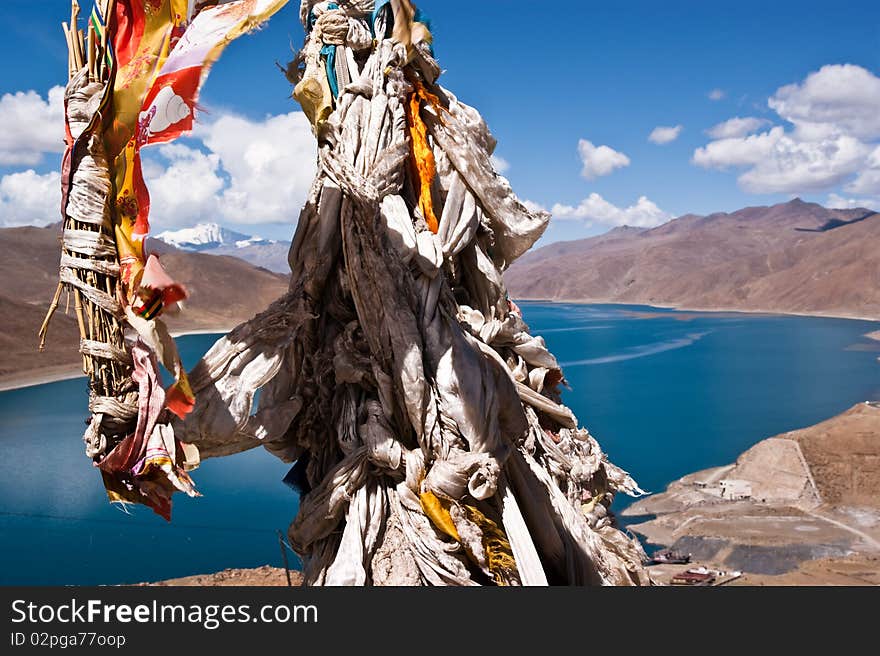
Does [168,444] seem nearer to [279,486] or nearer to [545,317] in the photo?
[279,486]

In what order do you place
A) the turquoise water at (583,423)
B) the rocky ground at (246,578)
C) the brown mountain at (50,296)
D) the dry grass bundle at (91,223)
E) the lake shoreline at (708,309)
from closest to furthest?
the dry grass bundle at (91,223), the rocky ground at (246,578), the turquoise water at (583,423), the brown mountain at (50,296), the lake shoreline at (708,309)

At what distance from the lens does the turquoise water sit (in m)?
17.8

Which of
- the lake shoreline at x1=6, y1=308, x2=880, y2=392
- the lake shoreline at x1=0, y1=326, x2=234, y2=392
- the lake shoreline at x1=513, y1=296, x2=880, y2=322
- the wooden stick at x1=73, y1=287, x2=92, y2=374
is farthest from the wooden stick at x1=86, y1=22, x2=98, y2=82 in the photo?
the lake shoreline at x1=513, y1=296, x2=880, y2=322

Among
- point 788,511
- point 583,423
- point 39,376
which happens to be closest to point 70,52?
point 788,511

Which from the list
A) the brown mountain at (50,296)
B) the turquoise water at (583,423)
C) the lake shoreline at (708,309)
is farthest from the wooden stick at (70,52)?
the lake shoreline at (708,309)

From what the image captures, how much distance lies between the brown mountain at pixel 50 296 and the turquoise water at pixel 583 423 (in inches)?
256

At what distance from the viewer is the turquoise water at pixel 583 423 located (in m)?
17.8

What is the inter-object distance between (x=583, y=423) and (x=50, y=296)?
52.6 meters

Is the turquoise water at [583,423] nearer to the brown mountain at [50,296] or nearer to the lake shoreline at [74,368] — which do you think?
the lake shoreline at [74,368]

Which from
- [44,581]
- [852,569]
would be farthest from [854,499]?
[44,581]

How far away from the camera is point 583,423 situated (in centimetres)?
3456

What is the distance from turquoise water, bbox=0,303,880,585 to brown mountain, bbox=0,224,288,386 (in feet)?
21.4

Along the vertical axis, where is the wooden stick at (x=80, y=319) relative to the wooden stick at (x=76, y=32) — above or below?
below

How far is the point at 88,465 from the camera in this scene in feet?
81.3
